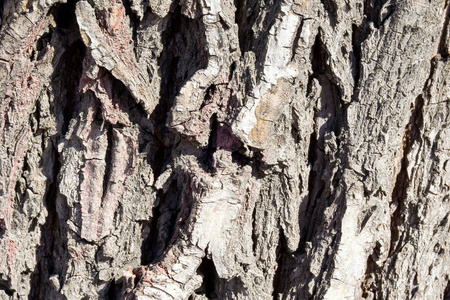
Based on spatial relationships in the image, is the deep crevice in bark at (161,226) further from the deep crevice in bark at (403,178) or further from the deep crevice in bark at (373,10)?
the deep crevice in bark at (373,10)

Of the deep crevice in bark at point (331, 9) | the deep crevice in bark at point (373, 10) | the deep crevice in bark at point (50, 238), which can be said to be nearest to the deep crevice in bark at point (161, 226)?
the deep crevice in bark at point (50, 238)

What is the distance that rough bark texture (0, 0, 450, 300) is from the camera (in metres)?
1.52

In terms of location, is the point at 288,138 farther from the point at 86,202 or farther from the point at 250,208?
the point at 86,202

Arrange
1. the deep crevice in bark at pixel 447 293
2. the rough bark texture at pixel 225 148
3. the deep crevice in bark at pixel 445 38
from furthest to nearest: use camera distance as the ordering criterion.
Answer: the deep crevice in bark at pixel 447 293 → the deep crevice in bark at pixel 445 38 → the rough bark texture at pixel 225 148

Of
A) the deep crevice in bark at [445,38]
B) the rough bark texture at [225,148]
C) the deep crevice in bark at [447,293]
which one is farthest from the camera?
the deep crevice in bark at [447,293]

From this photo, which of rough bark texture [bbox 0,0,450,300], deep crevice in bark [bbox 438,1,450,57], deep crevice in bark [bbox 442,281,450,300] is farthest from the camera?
deep crevice in bark [bbox 442,281,450,300]

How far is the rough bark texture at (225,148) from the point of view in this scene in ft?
4.99

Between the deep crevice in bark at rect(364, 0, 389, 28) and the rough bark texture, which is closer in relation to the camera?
the rough bark texture

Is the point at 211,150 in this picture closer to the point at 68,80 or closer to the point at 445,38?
the point at 68,80

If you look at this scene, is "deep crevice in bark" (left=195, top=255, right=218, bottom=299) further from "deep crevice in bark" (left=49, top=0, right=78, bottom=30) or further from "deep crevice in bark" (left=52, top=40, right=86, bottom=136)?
"deep crevice in bark" (left=49, top=0, right=78, bottom=30)

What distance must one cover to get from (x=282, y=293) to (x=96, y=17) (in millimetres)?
1111

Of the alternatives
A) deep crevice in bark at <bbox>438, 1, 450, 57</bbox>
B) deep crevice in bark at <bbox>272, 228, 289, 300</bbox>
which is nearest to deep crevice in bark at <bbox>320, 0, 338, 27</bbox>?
deep crevice in bark at <bbox>438, 1, 450, 57</bbox>

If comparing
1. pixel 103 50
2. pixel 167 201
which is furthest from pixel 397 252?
pixel 103 50

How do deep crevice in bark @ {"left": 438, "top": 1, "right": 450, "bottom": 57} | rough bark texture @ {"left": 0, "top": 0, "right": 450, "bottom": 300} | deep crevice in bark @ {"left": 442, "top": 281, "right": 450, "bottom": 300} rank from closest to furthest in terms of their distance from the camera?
rough bark texture @ {"left": 0, "top": 0, "right": 450, "bottom": 300} → deep crevice in bark @ {"left": 438, "top": 1, "right": 450, "bottom": 57} → deep crevice in bark @ {"left": 442, "top": 281, "right": 450, "bottom": 300}
